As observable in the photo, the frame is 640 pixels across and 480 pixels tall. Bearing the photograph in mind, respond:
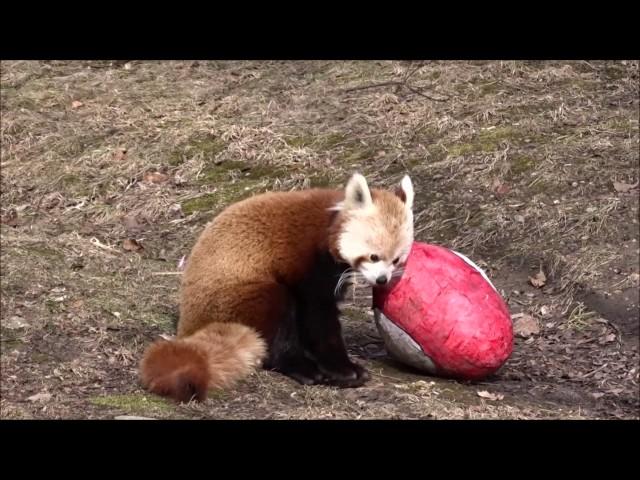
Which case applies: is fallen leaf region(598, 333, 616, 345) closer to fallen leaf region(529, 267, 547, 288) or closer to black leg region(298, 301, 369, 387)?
fallen leaf region(529, 267, 547, 288)

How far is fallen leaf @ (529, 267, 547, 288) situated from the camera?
6180 mm

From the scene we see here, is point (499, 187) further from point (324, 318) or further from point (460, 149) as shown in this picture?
point (324, 318)

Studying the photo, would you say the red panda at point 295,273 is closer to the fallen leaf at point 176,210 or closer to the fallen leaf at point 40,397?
the fallen leaf at point 40,397

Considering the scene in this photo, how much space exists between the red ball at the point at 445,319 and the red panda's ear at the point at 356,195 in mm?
380

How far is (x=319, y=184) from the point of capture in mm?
7695

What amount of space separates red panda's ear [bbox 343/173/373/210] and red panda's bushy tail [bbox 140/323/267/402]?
2.67 feet

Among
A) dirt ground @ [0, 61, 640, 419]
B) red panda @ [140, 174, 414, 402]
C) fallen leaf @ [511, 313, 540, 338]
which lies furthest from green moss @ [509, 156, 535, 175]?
red panda @ [140, 174, 414, 402]

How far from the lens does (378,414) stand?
4.52m

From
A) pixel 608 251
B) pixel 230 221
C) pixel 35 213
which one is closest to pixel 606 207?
pixel 608 251

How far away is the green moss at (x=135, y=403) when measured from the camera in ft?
14.5

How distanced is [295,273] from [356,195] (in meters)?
0.51

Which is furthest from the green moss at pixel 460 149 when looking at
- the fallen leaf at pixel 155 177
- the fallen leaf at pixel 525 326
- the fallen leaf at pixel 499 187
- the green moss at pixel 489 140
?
the fallen leaf at pixel 155 177

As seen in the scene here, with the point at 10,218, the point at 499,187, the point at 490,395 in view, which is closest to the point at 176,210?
the point at 10,218

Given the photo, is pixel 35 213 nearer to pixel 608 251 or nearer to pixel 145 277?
pixel 145 277
